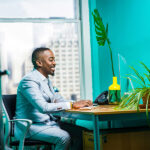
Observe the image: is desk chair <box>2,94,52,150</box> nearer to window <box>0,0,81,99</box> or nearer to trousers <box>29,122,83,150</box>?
trousers <box>29,122,83,150</box>

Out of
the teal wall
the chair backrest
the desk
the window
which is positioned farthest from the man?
the window

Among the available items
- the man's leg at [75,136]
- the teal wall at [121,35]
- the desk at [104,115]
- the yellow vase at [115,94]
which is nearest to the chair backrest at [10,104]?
the man's leg at [75,136]

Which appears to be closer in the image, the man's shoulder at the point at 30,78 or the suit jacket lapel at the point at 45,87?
the man's shoulder at the point at 30,78

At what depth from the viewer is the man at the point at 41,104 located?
276 centimetres

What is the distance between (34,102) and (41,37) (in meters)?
1.74

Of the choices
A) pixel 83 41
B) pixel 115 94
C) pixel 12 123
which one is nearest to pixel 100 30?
pixel 83 41

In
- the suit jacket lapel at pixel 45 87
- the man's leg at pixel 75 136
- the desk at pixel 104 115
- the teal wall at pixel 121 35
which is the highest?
the teal wall at pixel 121 35

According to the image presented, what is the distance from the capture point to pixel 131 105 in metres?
2.54

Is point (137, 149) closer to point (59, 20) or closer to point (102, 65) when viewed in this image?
point (102, 65)

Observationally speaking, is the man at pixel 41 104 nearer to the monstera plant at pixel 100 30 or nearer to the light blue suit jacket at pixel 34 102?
the light blue suit jacket at pixel 34 102

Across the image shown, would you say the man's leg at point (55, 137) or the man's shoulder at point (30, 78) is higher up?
the man's shoulder at point (30, 78)

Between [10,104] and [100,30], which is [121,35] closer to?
[100,30]

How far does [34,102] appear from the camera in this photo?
2756 millimetres

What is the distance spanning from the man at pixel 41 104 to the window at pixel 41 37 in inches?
44.0
